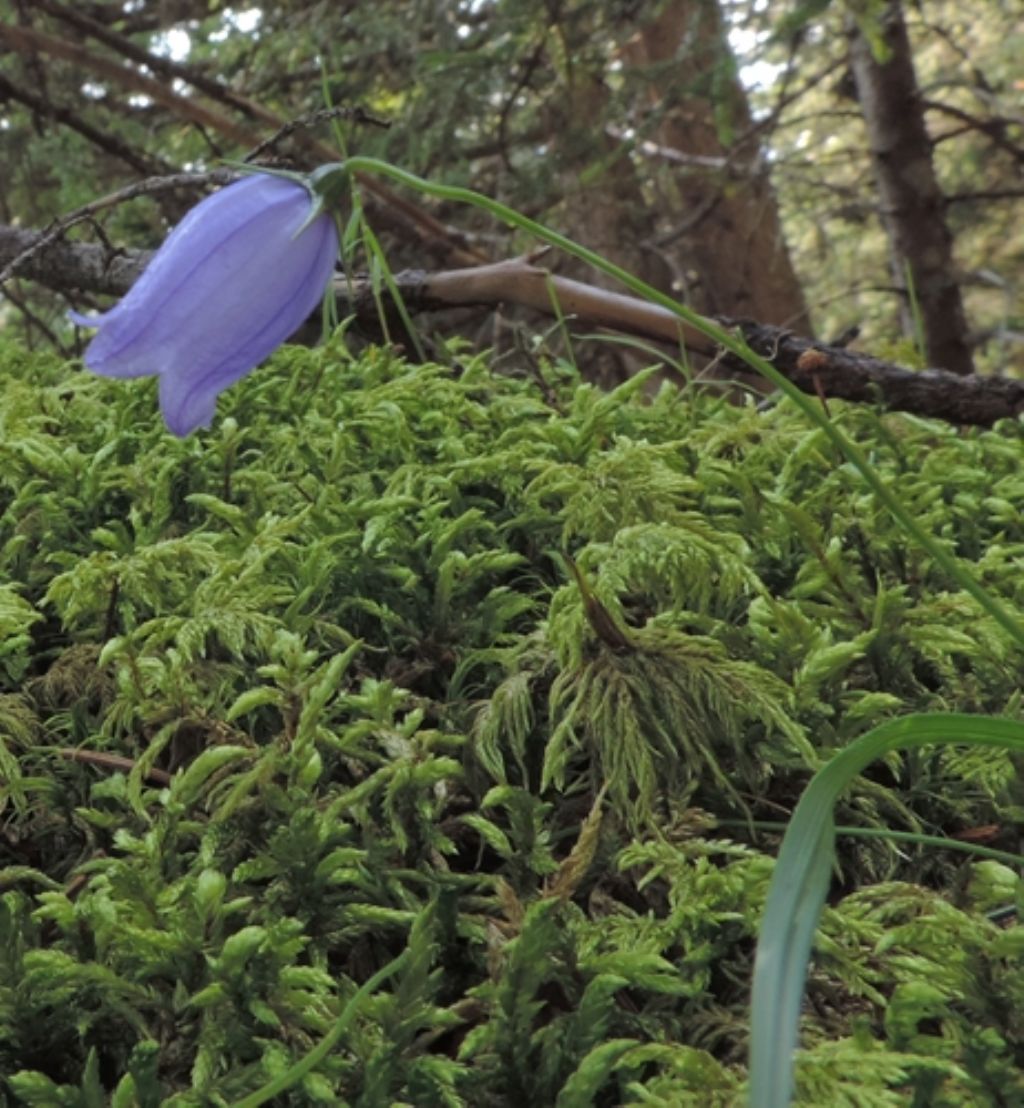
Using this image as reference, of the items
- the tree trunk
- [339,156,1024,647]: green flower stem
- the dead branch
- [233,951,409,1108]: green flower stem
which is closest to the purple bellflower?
[339,156,1024,647]: green flower stem

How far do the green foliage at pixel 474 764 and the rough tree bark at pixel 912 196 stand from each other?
2.06m

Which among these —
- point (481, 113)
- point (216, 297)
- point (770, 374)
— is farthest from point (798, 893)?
point (481, 113)

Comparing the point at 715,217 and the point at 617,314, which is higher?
the point at 617,314

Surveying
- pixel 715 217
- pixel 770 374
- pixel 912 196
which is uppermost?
pixel 770 374

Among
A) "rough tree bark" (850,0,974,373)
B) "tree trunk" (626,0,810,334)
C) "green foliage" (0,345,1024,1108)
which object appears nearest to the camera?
"green foliage" (0,345,1024,1108)

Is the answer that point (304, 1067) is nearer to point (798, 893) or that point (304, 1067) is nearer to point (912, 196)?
point (798, 893)

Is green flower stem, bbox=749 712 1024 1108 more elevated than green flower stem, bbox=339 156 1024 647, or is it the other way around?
green flower stem, bbox=339 156 1024 647

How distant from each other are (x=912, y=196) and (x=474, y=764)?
2844 millimetres

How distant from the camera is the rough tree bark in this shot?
3.14 metres

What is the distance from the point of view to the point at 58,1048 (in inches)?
24.4

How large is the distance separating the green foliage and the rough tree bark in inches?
81.2

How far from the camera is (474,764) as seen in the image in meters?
0.81

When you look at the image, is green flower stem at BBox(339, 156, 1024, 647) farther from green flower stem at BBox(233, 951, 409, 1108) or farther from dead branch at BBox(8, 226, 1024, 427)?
dead branch at BBox(8, 226, 1024, 427)

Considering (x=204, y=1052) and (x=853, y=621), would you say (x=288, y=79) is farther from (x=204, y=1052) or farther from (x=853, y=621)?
(x=204, y=1052)
